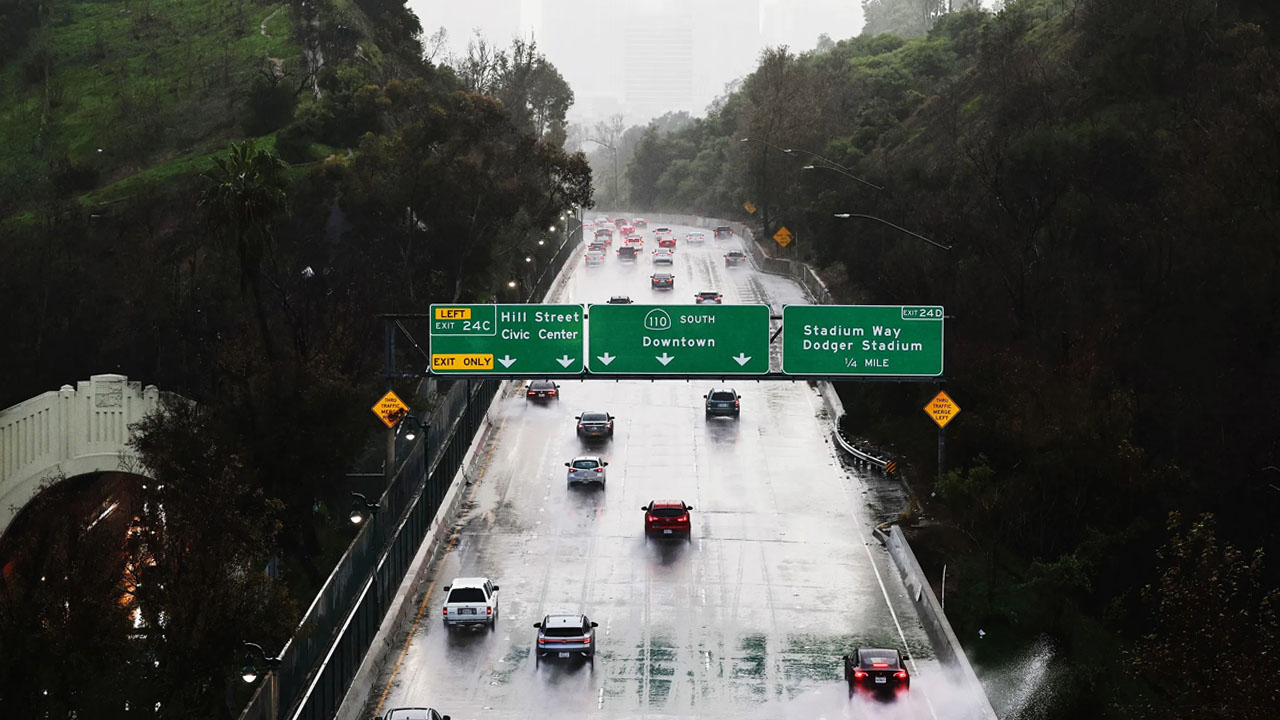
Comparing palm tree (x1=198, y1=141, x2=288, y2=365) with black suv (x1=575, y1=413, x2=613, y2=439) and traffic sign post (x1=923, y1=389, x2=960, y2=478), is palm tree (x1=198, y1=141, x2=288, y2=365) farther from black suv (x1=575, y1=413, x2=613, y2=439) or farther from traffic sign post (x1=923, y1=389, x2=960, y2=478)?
traffic sign post (x1=923, y1=389, x2=960, y2=478)

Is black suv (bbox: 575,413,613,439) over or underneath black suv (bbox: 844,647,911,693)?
over

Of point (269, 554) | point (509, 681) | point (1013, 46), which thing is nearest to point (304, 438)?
point (269, 554)

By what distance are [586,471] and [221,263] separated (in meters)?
24.1

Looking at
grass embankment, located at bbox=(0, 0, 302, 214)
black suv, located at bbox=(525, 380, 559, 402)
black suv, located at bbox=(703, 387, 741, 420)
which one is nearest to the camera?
black suv, located at bbox=(703, 387, 741, 420)

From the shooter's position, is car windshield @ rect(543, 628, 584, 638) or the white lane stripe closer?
the white lane stripe

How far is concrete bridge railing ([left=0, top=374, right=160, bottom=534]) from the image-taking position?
5000 cm

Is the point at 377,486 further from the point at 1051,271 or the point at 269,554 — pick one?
the point at 1051,271

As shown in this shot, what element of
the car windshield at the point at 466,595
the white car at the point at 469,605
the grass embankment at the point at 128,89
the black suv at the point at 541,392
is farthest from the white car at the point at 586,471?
the grass embankment at the point at 128,89

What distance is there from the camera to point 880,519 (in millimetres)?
50656

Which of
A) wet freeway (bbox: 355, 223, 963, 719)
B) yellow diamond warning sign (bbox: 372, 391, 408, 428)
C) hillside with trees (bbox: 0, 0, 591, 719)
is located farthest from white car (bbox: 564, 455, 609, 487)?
yellow diamond warning sign (bbox: 372, 391, 408, 428)

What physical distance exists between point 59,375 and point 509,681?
38002mm

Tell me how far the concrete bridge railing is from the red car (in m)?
17.8

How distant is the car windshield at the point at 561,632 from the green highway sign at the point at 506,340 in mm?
9526

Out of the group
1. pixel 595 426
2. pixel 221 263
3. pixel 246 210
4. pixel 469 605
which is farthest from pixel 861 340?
pixel 221 263
